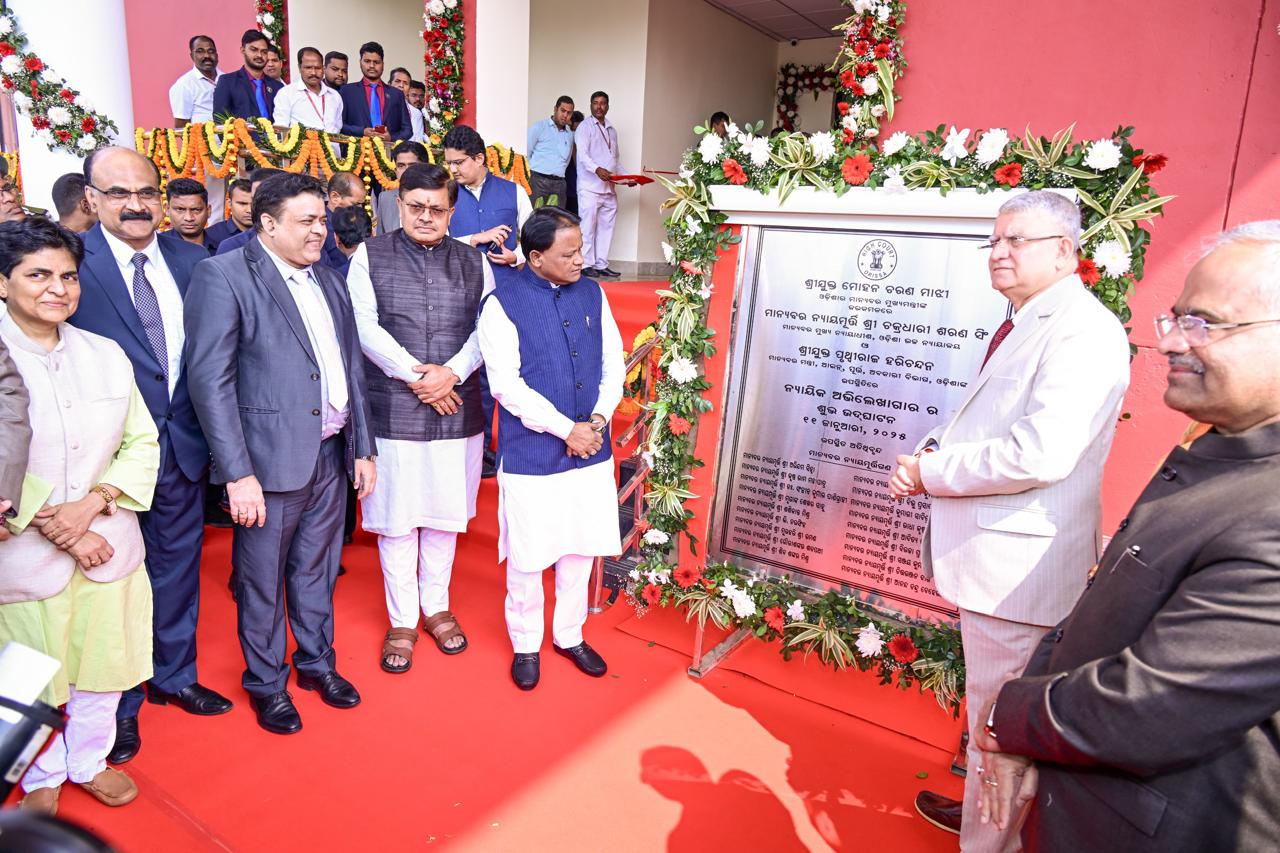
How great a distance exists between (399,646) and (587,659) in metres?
0.75

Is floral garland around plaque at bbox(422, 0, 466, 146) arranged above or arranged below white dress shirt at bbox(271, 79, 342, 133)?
above

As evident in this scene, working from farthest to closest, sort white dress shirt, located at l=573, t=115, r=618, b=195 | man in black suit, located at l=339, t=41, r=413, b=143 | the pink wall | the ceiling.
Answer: the ceiling
white dress shirt, located at l=573, t=115, r=618, b=195
man in black suit, located at l=339, t=41, r=413, b=143
the pink wall

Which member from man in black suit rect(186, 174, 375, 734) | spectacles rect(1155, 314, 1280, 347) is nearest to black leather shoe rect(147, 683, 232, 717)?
man in black suit rect(186, 174, 375, 734)

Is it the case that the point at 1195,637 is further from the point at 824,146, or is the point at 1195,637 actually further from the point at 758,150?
the point at 758,150

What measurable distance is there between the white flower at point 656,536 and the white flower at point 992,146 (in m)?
1.78

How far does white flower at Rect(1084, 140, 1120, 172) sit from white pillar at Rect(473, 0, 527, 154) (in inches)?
217

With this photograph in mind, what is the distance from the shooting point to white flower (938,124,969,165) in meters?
2.48

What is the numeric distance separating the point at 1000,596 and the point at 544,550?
160 centimetres

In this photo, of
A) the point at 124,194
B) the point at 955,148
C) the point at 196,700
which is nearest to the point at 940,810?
the point at 955,148

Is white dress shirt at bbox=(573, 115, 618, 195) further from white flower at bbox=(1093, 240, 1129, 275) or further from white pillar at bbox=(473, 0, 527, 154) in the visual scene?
white flower at bbox=(1093, 240, 1129, 275)

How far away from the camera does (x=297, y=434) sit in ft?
8.28

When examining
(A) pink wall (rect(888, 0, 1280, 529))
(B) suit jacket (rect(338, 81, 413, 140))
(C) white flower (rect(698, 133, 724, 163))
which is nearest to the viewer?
(C) white flower (rect(698, 133, 724, 163))

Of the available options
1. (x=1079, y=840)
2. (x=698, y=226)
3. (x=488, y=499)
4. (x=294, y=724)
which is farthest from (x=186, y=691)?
Answer: (x=1079, y=840)

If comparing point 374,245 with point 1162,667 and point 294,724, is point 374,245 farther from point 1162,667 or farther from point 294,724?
point 1162,667
